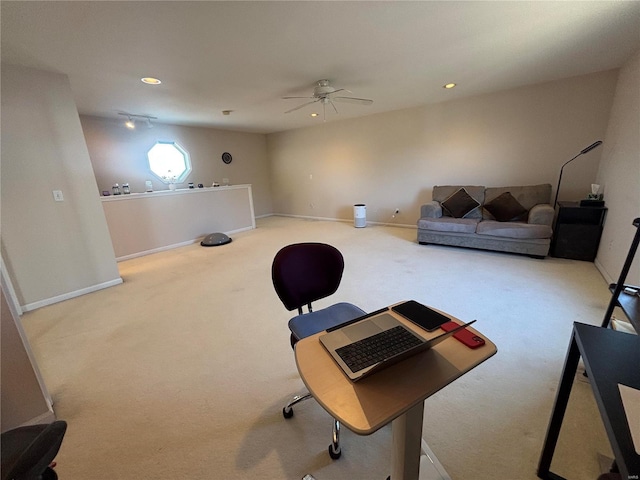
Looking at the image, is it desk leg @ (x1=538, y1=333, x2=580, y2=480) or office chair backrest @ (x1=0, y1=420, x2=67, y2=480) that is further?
desk leg @ (x1=538, y1=333, x2=580, y2=480)

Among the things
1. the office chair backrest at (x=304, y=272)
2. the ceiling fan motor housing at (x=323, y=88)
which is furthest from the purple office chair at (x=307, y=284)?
the ceiling fan motor housing at (x=323, y=88)

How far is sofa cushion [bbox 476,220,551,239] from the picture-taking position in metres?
3.28

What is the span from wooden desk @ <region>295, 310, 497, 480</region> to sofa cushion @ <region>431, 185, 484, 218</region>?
3.88 m

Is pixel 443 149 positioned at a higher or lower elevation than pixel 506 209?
higher

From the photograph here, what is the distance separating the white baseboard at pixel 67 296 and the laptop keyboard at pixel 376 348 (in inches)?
146

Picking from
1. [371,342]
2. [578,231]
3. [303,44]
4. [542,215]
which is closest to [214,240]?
[303,44]

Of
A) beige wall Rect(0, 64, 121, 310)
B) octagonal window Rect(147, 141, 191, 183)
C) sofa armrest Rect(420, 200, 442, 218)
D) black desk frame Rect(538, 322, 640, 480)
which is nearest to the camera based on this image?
black desk frame Rect(538, 322, 640, 480)

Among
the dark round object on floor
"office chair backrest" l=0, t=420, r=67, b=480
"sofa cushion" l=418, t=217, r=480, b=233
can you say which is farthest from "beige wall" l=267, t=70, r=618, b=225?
"office chair backrest" l=0, t=420, r=67, b=480

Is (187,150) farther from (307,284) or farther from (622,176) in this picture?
(622,176)

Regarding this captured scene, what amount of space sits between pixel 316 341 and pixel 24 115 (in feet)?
12.1

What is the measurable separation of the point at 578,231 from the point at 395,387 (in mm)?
3983

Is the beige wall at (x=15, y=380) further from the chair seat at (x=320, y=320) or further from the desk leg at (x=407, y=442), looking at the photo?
the desk leg at (x=407, y=442)

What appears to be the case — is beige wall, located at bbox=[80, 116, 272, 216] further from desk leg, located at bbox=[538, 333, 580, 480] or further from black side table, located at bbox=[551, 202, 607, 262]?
black side table, located at bbox=[551, 202, 607, 262]

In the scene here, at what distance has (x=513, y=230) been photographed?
3.41 m
